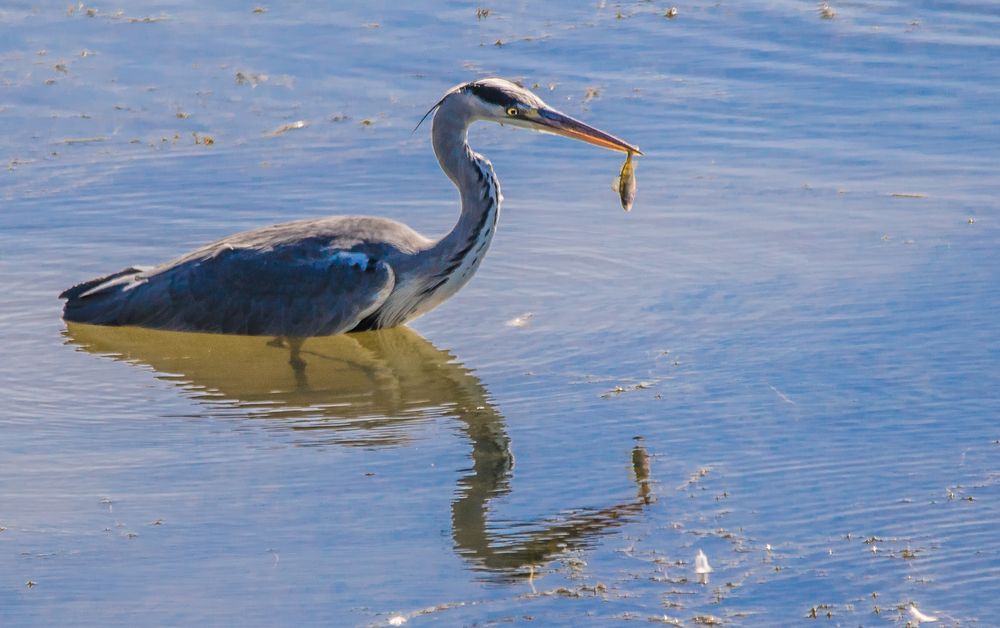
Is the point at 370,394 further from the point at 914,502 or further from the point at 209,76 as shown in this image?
the point at 209,76

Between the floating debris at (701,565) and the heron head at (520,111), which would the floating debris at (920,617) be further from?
the heron head at (520,111)

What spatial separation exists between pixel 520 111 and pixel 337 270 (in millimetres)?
1317

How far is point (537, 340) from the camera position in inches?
322

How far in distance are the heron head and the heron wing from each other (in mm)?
1049

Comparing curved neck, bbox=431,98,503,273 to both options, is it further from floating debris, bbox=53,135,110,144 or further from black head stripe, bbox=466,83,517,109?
floating debris, bbox=53,135,110,144

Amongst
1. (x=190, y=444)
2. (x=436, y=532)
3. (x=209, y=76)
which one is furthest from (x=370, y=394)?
(x=209, y=76)

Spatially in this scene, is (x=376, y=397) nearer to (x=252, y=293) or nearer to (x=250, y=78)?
(x=252, y=293)

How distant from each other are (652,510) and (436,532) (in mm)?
849

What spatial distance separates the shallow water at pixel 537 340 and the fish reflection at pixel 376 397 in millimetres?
28

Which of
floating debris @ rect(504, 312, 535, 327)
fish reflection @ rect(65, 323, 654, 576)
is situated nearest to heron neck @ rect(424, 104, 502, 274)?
floating debris @ rect(504, 312, 535, 327)

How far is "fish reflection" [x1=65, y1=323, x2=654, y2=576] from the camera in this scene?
6039mm

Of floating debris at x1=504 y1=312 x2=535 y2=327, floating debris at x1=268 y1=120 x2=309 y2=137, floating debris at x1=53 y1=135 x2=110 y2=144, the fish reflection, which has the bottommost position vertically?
the fish reflection

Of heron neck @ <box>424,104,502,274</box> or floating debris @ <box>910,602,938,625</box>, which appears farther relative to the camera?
heron neck @ <box>424,104,502,274</box>

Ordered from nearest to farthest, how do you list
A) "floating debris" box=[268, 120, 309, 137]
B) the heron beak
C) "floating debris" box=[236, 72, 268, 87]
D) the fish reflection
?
the fish reflection
the heron beak
"floating debris" box=[268, 120, 309, 137]
"floating debris" box=[236, 72, 268, 87]
